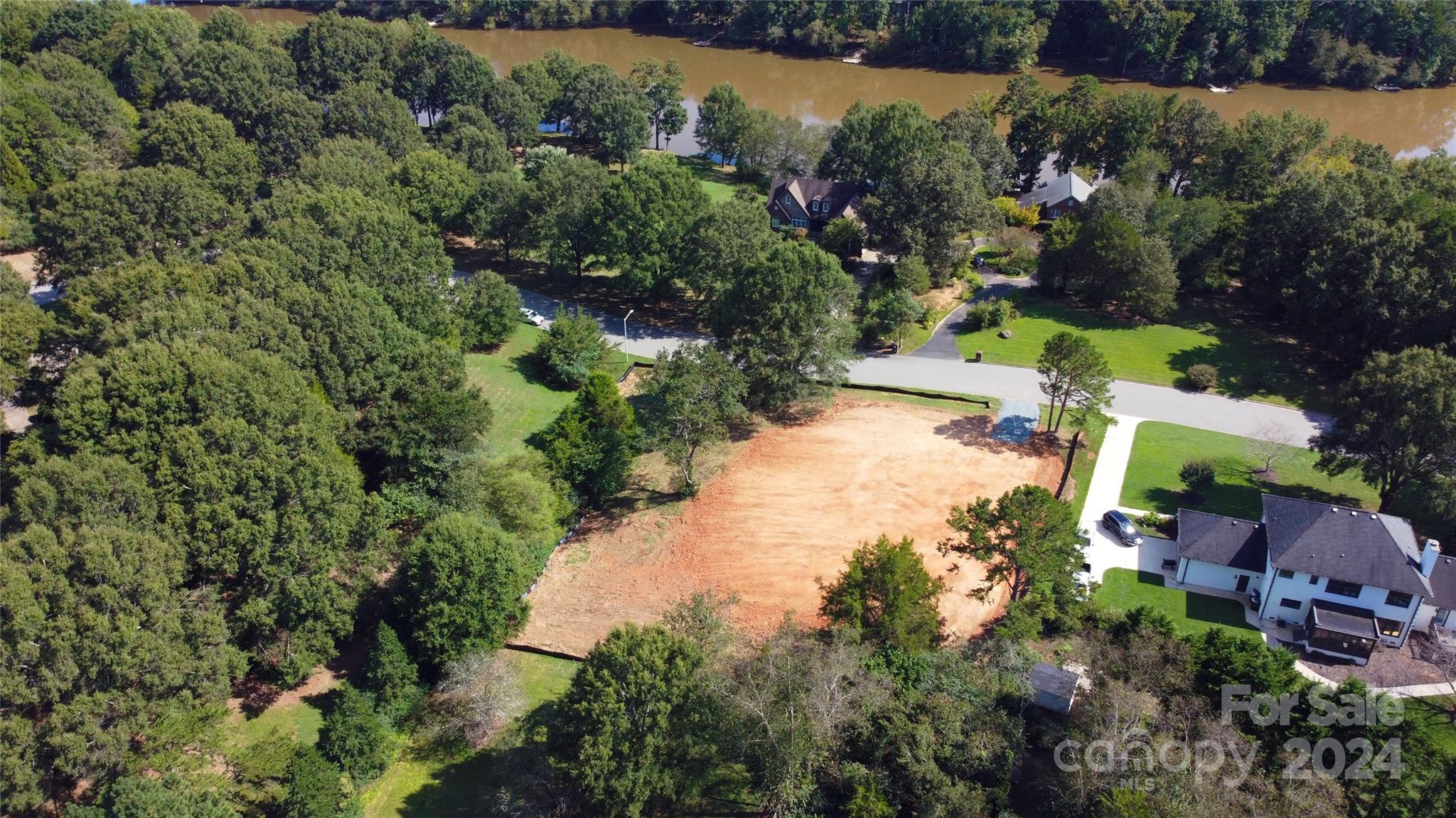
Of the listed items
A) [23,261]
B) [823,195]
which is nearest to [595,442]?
[823,195]

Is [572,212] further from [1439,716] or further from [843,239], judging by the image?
[1439,716]

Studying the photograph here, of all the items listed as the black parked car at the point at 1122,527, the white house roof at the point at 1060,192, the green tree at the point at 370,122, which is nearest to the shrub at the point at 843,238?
the white house roof at the point at 1060,192

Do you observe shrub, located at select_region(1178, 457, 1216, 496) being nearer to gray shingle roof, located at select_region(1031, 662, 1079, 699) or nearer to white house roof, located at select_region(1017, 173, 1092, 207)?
gray shingle roof, located at select_region(1031, 662, 1079, 699)

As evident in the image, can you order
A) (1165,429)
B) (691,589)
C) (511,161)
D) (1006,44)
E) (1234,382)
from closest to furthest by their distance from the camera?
(691,589), (1165,429), (1234,382), (511,161), (1006,44)

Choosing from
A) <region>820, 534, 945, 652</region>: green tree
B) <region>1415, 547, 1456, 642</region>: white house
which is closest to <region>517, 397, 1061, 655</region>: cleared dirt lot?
<region>820, 534, 945, 652</region>: green tree

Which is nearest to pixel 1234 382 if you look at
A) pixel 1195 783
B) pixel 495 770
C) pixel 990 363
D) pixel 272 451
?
pixel 990 363

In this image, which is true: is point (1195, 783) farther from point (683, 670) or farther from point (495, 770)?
point (495, 770)
